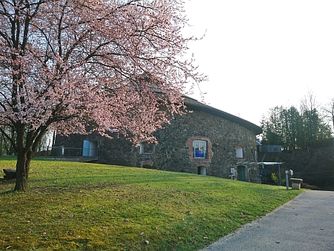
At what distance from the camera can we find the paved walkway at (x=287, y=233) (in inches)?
256

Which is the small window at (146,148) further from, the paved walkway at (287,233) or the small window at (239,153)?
the paved walkway at (287,233)

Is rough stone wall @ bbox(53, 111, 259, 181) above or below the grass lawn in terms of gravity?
above

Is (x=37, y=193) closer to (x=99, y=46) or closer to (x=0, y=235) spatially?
(x=0, y=235)

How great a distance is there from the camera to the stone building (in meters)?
24.8

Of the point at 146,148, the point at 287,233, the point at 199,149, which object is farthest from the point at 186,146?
the point at 287,233

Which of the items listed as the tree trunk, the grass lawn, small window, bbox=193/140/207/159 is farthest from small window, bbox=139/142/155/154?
the tree trunk

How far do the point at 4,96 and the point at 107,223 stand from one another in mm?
3805

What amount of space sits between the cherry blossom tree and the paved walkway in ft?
12.1

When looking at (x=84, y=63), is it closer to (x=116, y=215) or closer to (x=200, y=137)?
(x=116, y=215)

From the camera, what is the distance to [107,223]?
6.77 meters

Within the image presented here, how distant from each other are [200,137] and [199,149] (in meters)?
0.98

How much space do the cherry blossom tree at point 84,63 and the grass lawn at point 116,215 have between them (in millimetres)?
1646

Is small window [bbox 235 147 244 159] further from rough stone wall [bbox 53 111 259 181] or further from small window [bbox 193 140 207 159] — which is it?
small window [bbox 193 140 207 159]

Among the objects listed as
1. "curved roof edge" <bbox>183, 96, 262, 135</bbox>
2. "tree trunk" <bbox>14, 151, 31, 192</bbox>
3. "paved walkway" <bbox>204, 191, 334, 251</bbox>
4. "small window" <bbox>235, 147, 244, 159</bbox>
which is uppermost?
"curved roof edge" <bbox>183, 96, 262, 135</bbox>
